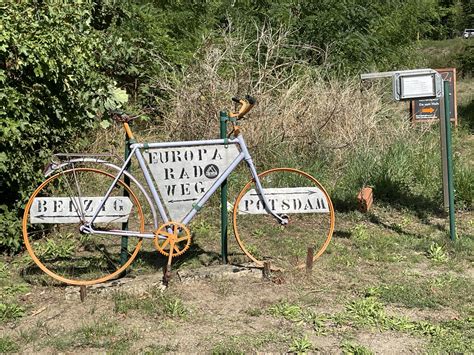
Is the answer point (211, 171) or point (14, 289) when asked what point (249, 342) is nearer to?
point (211, 171)

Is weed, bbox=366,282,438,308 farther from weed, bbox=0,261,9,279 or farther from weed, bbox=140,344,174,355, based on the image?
weed, bbox=0,261,9,279

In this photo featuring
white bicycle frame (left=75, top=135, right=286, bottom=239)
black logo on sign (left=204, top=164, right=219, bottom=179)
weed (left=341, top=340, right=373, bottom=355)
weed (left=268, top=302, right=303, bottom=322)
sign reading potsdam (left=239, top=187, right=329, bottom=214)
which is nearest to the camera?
weed (left=341, top=340, right=373, bottom=355)

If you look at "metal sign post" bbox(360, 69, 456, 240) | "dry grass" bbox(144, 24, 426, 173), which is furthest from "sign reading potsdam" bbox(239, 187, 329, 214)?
"dry grass" bbox(144, 24, 426, 173)

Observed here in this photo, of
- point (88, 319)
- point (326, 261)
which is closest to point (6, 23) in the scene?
point (88, 319)

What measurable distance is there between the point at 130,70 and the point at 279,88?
2065 mm

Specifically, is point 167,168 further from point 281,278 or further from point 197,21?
point 197,21

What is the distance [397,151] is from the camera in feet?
23.8

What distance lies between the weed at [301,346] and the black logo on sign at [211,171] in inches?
54.5

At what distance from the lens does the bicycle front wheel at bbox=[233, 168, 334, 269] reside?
436cm

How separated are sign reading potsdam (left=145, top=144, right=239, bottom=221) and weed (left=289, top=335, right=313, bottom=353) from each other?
130 cm

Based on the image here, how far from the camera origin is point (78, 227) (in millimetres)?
4281

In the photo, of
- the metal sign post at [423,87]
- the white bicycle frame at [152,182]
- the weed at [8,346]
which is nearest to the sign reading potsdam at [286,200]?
the white bicycle frame at [152,182]

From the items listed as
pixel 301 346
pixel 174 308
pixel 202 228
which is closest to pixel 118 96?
pixel 202 228

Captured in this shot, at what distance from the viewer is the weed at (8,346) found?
3287mm
